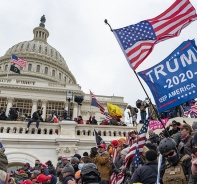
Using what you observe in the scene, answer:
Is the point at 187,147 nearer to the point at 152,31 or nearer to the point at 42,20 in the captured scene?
the point at 152,31

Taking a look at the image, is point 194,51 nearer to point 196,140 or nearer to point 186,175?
point 186,175


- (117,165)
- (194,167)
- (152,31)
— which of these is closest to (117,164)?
(117,165)

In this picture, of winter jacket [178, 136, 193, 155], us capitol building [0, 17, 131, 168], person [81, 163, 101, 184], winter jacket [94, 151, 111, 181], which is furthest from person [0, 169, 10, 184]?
us capitol building [0, 17, 131, 168]

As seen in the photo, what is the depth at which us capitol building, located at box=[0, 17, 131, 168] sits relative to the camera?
13.5 m

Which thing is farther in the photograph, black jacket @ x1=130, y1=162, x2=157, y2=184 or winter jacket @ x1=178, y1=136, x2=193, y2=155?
winter jacket @ x1=178, y1=136, x2=193, y2=155

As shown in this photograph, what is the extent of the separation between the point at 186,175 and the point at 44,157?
10.6 meters

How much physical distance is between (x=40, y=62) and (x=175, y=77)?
216 feet

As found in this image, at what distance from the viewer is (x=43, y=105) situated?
43.9 metres

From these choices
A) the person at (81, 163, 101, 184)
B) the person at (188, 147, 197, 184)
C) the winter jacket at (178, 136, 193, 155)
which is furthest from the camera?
the winter jacket at (178, 136, 193, 155)

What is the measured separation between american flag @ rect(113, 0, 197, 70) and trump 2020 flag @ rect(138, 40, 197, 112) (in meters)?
0.69

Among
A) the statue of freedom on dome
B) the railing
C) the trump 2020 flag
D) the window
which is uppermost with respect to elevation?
the statue of freedom on dome

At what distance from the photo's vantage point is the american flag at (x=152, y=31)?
24.2 ft

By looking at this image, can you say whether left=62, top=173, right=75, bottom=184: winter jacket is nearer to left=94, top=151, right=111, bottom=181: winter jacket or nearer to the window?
left=94, top=151, right=111, bottom=181: winter jacket

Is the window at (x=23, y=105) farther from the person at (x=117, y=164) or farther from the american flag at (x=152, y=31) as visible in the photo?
the american flag at (x=152, y=31)
